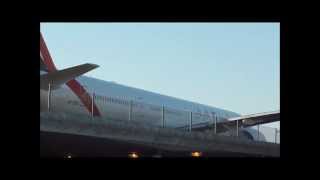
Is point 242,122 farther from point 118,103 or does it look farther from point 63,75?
point 63,75

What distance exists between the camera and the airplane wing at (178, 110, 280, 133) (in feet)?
61.1

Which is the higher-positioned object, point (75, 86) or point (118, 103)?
point (75, 86)

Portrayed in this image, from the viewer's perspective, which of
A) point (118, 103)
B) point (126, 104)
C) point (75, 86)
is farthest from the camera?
point (126, 104)

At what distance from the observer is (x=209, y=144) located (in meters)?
15.1

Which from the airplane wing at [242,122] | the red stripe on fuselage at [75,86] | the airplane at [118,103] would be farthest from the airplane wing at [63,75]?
the airplane wing at [242,122]

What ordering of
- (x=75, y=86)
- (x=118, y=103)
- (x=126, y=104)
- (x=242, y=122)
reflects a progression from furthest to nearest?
(x=242, y=122), (x=126, y=104), (x=118, y=103), (x=75, y=86)

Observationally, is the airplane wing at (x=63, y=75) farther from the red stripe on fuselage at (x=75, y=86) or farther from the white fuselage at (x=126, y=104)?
the red stripe on fuselage at (x=75, y=86)

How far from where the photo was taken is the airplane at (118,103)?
14359 mm

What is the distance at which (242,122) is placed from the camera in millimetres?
19781

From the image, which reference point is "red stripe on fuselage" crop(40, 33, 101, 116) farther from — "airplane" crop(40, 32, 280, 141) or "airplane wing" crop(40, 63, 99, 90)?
"airplane wing" crop(40, 63, 99, 90)

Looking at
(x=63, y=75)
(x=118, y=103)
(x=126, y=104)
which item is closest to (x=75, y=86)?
(x=63, y=75)

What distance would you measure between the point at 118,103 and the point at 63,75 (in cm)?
351

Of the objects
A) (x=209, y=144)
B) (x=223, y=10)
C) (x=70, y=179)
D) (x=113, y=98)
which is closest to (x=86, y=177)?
(x=70, y=179)
